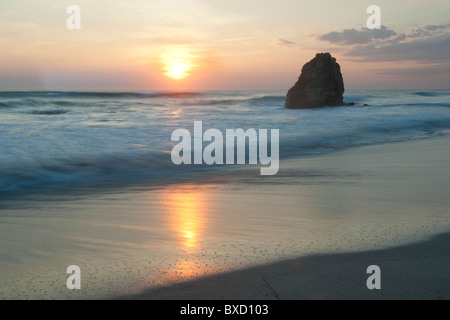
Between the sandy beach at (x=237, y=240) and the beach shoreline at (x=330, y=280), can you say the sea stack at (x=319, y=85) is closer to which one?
the sandy beach at (x=237, y=240)

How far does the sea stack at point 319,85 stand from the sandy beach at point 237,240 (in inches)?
810

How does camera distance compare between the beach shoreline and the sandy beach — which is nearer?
the beach shoreline

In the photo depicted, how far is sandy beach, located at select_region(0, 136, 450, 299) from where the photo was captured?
2.23 meters

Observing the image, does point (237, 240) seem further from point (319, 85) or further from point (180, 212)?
point (319, 85)

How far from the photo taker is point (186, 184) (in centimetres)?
567

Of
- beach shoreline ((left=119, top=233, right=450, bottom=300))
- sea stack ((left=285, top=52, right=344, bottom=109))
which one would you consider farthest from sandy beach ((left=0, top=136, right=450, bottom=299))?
sea stack ((left=285, top=52, right=344, bottom=109))

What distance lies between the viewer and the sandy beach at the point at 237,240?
223 centimetres

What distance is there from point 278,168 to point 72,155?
11.8ft

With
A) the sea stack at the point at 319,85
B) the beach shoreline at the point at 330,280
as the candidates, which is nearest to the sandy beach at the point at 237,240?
the beach shoreline at the point at 330,280

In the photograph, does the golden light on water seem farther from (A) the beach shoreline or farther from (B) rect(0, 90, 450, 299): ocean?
(A) the beach shoreline

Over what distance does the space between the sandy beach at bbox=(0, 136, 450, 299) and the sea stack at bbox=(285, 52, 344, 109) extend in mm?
20585

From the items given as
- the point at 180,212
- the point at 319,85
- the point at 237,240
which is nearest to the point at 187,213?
the point at 180,212
